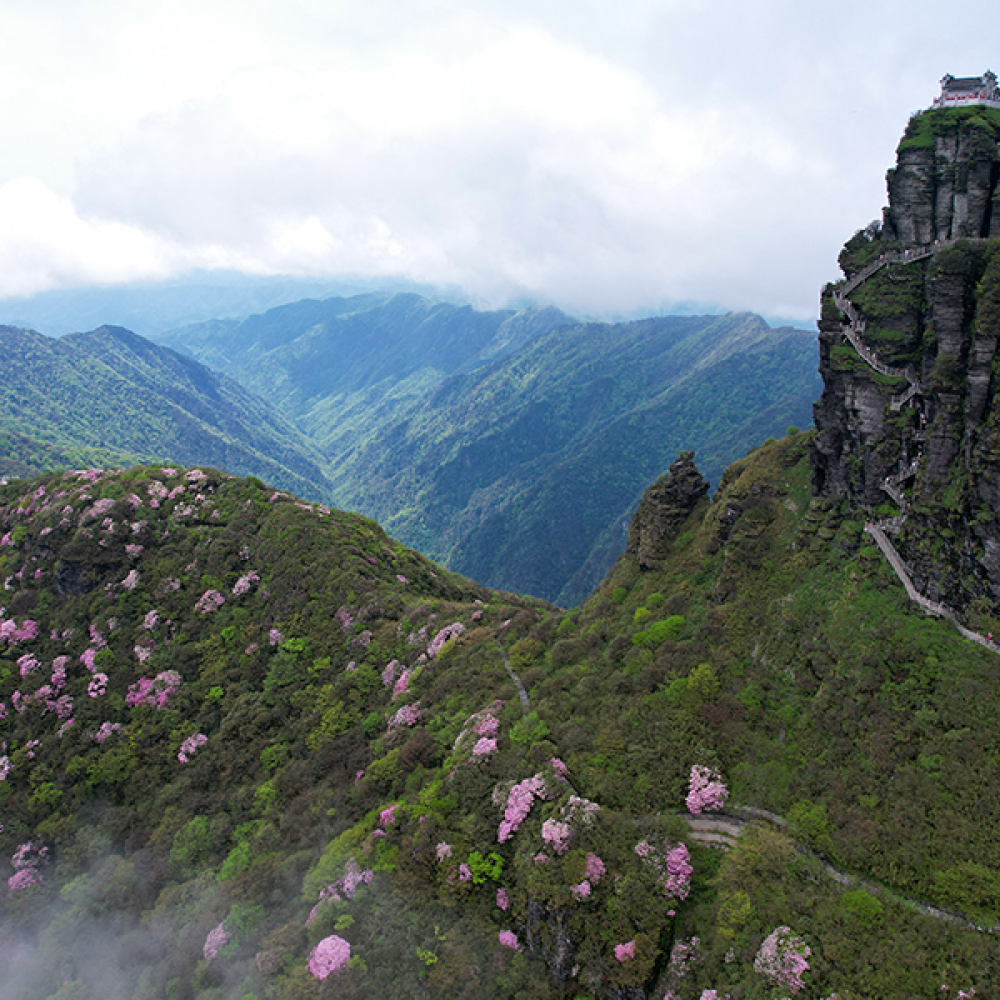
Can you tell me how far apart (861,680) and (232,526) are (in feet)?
248

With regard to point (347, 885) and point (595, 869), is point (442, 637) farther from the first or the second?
point (595, 869)

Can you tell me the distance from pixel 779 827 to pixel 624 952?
36.5 ft

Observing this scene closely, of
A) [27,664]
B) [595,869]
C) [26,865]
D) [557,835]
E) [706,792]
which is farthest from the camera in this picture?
[27,664]

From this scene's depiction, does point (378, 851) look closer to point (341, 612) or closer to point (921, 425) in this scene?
point (341, 612)

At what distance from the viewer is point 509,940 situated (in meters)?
35.7

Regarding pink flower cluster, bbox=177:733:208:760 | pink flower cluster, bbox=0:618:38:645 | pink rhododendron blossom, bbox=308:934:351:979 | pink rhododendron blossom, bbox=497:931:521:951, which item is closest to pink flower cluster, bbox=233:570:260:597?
pink flower cluster, bbox=177:733:208:760

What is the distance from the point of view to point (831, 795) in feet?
113

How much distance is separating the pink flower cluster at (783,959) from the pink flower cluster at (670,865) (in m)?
5.43

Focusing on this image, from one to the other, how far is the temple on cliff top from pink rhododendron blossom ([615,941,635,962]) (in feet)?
203

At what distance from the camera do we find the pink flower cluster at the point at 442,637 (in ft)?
211

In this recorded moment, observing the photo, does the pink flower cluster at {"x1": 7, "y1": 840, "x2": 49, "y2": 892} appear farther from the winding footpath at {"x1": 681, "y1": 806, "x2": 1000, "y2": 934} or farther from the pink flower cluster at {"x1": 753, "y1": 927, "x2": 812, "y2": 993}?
the pink flower cluster at {"x1": 753, "y1": 927, "x2": 812, "y2": 993}

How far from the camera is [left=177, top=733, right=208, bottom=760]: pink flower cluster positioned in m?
62.3

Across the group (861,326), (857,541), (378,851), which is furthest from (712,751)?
(861,326)

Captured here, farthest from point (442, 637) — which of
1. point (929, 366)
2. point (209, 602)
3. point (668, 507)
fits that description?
point (929, 366)
